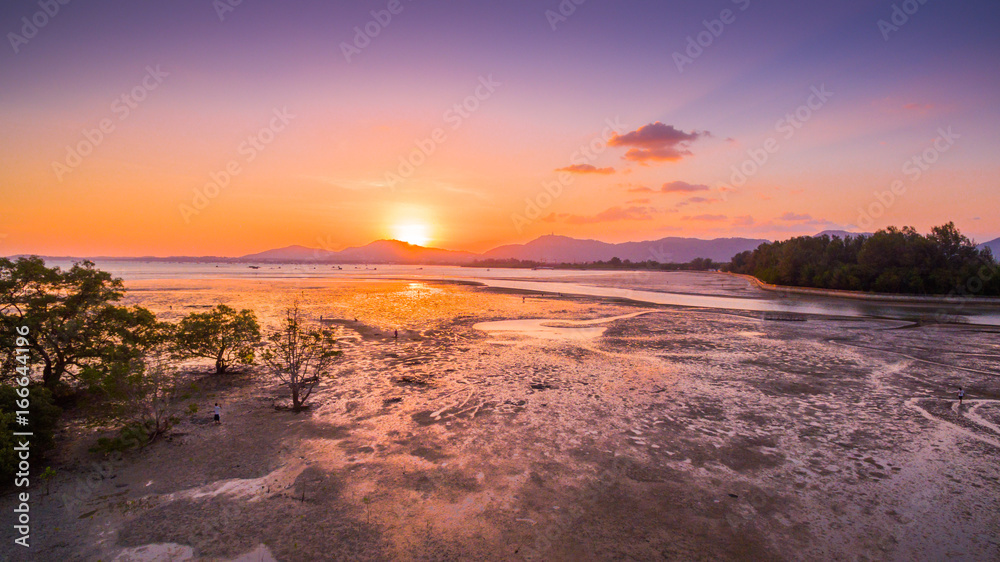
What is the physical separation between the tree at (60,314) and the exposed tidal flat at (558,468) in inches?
89.7

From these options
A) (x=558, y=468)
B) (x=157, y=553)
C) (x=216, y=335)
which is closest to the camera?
(x=157, y=553)

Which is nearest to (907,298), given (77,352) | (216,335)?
(216,335)

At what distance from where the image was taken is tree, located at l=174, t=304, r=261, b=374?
15931 millimetres

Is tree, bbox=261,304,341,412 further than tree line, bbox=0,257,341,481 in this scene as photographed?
Yes

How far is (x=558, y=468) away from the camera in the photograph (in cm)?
974

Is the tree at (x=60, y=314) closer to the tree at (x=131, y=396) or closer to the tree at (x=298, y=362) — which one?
the tree at (x=131, y=396)

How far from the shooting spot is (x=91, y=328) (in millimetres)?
11930

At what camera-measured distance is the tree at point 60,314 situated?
11.1 meters

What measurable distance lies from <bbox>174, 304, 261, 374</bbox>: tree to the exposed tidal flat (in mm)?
1057

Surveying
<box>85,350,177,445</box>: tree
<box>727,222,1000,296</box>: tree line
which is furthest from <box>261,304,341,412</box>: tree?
<box>727,222,1000,296</box>: tree line

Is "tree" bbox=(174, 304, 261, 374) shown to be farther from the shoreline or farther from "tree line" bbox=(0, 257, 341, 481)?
the shoreline

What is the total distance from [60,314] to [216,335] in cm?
545

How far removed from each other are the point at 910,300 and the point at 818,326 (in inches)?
1515

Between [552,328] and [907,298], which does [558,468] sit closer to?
[552,328]
